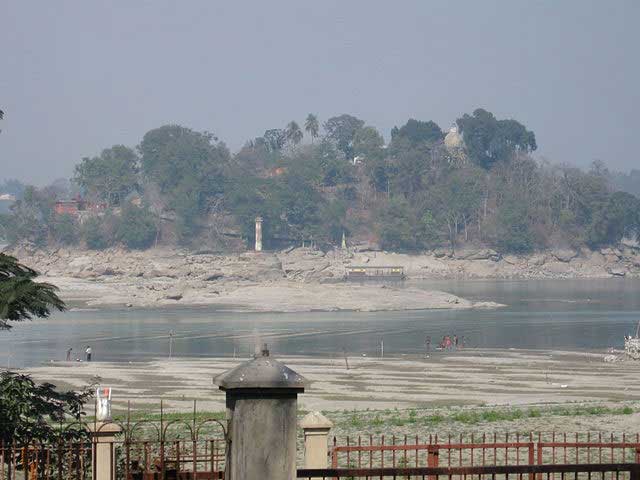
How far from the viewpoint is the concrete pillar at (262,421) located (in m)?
6.91

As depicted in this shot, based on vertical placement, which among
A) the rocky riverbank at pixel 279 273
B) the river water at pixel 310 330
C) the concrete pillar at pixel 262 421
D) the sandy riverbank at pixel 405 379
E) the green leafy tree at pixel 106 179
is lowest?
the river water at pixel 310 330

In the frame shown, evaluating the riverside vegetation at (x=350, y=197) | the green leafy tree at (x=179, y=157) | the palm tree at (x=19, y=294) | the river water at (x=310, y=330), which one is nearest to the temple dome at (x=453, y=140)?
the riverside vegetation at (x=350, y=197)

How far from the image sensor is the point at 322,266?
410 ft

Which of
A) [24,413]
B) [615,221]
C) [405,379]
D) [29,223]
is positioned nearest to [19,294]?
[24,413]

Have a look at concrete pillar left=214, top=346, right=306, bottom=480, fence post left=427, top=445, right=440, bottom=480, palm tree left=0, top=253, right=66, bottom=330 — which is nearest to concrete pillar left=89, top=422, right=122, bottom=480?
fence post left=427, top=445, right=440, bottom=480

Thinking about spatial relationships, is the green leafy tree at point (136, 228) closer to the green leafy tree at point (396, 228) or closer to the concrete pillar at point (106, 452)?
the green leafy tree at point (396, 228)

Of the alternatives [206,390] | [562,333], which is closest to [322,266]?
[562,333]

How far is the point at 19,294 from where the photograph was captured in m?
13.0

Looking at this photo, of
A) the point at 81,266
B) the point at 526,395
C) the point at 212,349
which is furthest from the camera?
the point at 81,266

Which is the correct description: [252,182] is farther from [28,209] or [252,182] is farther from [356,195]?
[28,209]

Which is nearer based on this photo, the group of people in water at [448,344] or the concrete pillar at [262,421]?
the concrete pillar at [262,421]

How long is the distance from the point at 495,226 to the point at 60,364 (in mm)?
105743

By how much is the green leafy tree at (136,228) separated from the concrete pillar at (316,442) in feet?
402

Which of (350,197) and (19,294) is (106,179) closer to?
(350,197)
